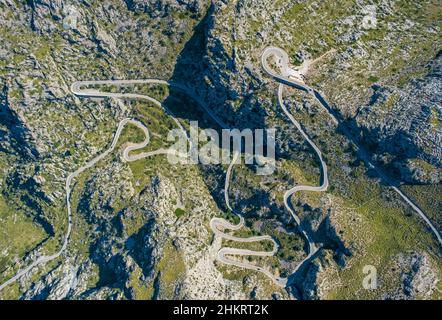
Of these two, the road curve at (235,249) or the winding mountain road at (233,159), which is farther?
the winding mountain road at (233,159)

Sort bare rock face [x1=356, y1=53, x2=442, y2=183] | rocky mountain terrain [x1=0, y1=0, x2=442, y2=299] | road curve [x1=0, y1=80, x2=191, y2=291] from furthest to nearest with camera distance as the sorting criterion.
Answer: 1. road curve [x1=0, y1=80, x2=191, y2=291]
2. bare rock face [x1=356, y1=53, x2=442, y2=183]
3. rocky mountain terrain [x1=0, y1=0, x2=442, y2=299]

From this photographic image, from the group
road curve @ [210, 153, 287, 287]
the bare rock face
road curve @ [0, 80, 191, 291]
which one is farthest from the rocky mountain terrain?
road curve @ [210, 153, 287, 287]

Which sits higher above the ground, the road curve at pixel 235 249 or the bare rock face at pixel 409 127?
the bare rock face at pixel 409 127

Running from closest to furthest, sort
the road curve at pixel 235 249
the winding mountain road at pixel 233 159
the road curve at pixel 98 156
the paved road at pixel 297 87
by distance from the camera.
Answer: the road curve at pixel 235 249, the paved road at pixel 297 87, the winding mountain road at pixel 233 159, the road curve at pixel 98 156

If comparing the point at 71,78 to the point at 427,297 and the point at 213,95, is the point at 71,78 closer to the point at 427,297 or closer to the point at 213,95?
the point at 213,95

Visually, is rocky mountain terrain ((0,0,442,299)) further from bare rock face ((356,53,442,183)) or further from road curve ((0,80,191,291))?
road curve ((0,80,191,291))

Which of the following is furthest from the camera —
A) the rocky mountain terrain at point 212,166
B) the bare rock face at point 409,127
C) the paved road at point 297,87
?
the paved road at point 297,87

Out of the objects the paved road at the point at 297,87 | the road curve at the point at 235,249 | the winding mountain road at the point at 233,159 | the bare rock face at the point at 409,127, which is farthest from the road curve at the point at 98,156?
the bare rock face at the point at 409,127

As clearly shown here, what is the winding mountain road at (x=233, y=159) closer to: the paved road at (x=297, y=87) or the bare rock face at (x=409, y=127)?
the paved road at (x=297, y=87)
